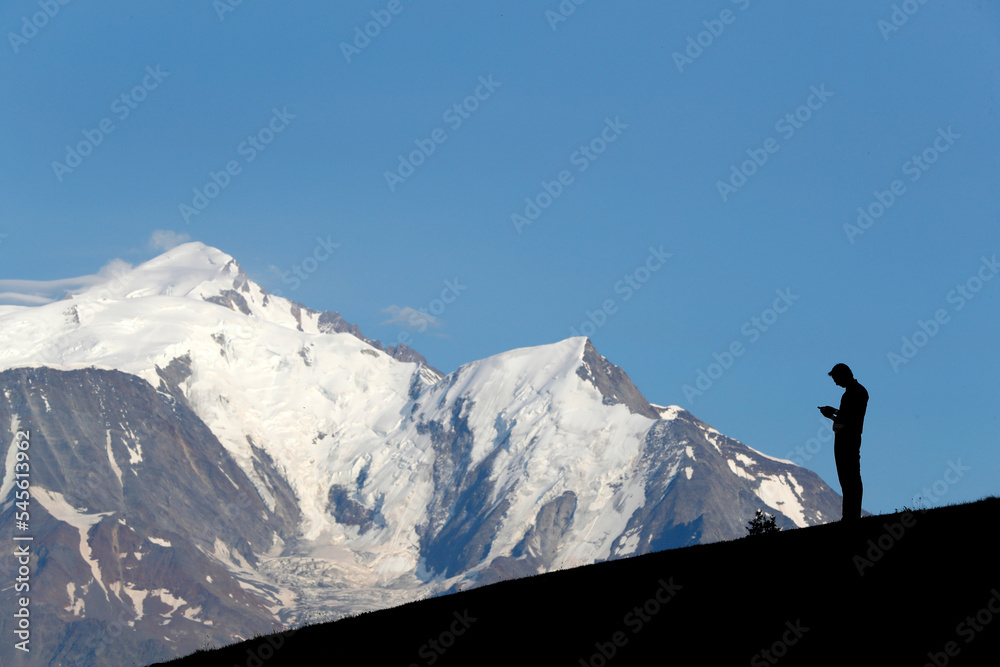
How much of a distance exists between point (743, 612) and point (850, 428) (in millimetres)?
5222

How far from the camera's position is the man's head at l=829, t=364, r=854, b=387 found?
23906mm

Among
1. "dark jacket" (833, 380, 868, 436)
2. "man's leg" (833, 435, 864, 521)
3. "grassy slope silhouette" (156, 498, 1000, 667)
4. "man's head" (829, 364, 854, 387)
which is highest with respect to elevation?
"man's head" (829, 364, 854, 387)

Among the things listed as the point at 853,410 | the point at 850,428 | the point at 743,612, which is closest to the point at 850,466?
the point at 850,428

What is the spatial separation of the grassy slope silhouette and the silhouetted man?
98cm

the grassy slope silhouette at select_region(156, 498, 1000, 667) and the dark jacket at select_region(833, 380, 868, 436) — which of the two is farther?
the dark jacket at select_region(833, 380, 868, 436)

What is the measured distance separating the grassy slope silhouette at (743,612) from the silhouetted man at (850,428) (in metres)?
0.98

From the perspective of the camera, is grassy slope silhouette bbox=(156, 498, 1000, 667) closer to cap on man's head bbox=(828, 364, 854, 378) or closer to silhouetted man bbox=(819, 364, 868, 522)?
silhouetted man bbox=(819, 364, 868, 522)

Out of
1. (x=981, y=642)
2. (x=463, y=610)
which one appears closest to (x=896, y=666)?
(x=981, y=642)

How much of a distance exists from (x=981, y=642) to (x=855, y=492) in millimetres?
6364

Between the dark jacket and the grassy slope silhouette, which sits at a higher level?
the dark jacket

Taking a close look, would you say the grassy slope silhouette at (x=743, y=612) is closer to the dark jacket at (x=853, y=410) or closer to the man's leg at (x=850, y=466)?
the man's leg at (x=850, y=466)

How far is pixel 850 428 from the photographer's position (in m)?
23.9

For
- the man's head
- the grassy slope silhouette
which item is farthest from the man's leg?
the man's head

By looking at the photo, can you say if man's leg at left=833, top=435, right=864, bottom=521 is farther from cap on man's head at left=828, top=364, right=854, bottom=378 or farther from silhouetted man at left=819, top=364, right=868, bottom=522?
cap on man's head at left=828, top=364, right=854, bottom=378
